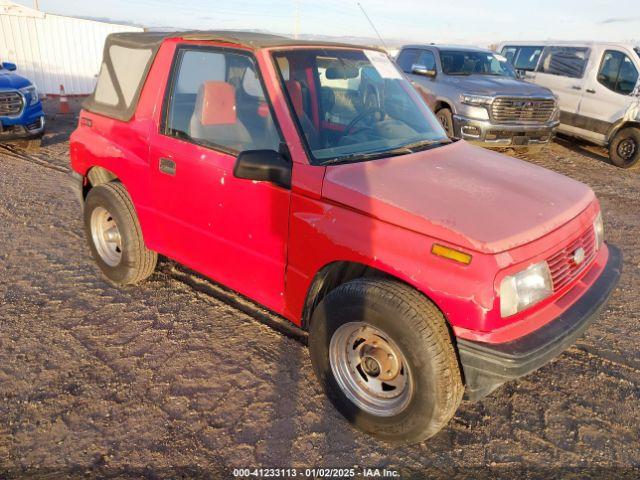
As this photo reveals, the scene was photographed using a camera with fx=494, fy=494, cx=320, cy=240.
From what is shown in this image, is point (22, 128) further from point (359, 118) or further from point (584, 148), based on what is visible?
point (584, 148)

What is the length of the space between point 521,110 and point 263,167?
301 inches

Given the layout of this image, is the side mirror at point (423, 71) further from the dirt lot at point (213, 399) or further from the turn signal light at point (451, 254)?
the turn signal light at point (451, 254)

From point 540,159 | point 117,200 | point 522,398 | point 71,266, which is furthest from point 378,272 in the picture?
point 540,159

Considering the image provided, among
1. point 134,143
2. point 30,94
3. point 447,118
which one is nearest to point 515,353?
point 134,143

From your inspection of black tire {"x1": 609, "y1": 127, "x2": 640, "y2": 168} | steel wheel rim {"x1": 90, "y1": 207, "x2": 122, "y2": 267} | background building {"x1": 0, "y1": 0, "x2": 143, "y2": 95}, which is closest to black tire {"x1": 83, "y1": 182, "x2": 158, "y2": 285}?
steel wheel rim {"x1": 90, "y1": 207, "x2": 122, "y2": 267}

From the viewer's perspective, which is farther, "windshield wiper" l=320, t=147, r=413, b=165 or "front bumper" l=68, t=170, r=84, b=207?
"front bumper" l=68, t=170, r=84, b=207

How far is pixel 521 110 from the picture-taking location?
8.91 m

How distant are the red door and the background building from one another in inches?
653

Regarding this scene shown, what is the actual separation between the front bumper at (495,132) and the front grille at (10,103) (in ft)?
25.5

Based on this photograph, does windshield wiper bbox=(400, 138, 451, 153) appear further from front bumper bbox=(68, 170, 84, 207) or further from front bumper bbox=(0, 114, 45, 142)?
front bumper bbox=(0, 114, 45, 142)

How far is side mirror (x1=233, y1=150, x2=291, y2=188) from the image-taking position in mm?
2658

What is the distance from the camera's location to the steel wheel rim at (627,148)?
9.30 meters

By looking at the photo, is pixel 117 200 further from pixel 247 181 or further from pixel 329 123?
pixel 329 123

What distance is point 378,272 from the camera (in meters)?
2.63
